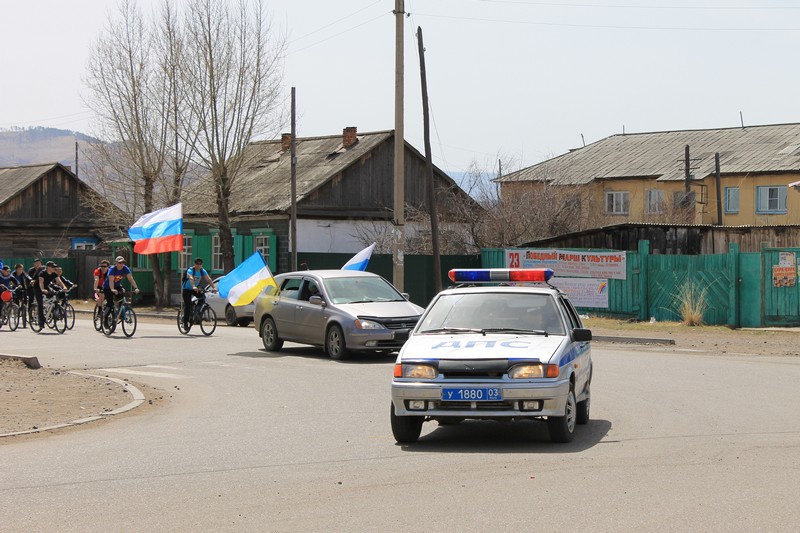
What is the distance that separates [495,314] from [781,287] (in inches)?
736

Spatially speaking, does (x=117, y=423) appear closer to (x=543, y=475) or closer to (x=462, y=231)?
(x=543, y=475)

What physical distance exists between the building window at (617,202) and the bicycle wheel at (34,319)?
38.8 m

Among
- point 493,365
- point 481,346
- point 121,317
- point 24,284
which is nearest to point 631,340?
point 121,317

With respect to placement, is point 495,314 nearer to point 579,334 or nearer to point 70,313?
point 579,334

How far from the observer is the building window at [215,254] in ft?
151

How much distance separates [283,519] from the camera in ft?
23.5

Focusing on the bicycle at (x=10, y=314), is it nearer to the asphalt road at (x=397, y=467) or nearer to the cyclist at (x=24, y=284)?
the cyclist at (x=24, y=284)

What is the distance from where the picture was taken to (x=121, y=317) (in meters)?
25.8

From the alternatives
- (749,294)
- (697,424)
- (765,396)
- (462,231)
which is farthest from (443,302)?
(462,231)

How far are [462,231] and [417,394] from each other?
32.0 m

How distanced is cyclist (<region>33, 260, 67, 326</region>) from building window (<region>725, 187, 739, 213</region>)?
39425mm

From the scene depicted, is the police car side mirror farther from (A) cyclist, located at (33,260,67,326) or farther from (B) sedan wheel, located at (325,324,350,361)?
(A) cyclist, located at (33,260,67,326)

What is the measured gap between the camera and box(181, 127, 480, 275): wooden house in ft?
138

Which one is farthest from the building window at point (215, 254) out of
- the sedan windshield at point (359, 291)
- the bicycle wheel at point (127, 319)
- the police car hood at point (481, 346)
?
the police car hood at point (481, 346)
